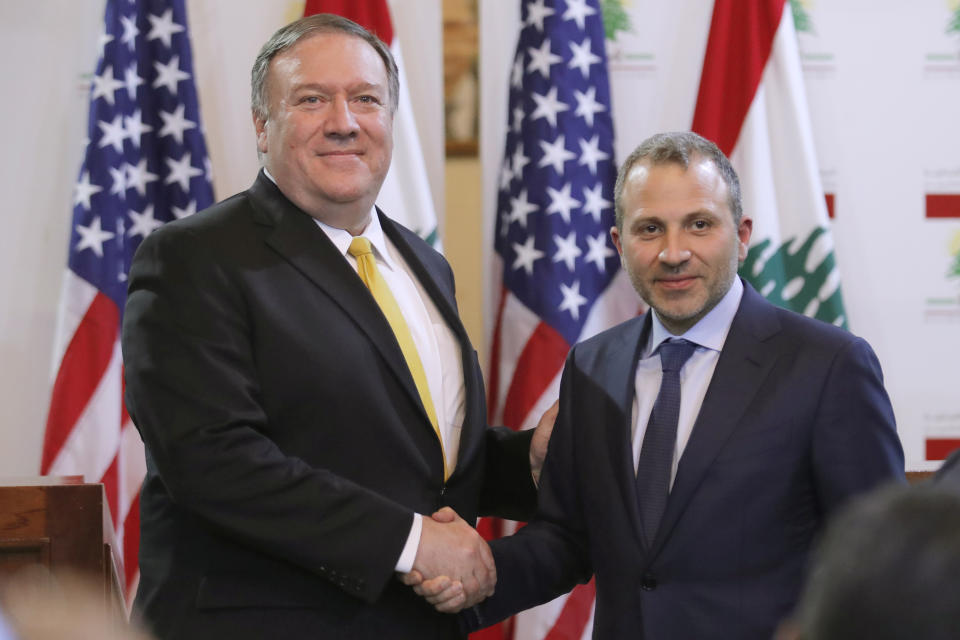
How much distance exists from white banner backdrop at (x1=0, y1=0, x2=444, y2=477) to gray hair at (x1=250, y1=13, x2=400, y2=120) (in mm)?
1677

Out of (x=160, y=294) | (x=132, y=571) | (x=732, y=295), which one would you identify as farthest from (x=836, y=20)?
(x=132, y=571)

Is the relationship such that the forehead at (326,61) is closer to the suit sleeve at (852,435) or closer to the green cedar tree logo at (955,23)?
the suit sleeve at (852,435)

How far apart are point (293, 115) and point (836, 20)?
2743 millimetres

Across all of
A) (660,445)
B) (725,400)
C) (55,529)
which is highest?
(725,400)

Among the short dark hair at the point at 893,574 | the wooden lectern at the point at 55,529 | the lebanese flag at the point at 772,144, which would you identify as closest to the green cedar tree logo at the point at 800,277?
the lebanese flag at the point at 772,144

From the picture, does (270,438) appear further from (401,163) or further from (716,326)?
(401,163)

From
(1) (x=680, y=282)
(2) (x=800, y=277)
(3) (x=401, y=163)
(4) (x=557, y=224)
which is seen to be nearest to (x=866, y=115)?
(2) (x=800, y=277)

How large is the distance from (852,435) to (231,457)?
1.36 meters

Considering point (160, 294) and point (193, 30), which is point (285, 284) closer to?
point (160, 294)

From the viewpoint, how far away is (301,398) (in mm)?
2568

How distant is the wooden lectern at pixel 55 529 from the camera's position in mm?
2654

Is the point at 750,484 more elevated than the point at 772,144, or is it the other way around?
the point at 772,144

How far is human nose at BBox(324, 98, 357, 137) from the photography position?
2760 mm

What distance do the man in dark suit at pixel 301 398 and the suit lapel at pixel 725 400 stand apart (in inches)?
20.0
